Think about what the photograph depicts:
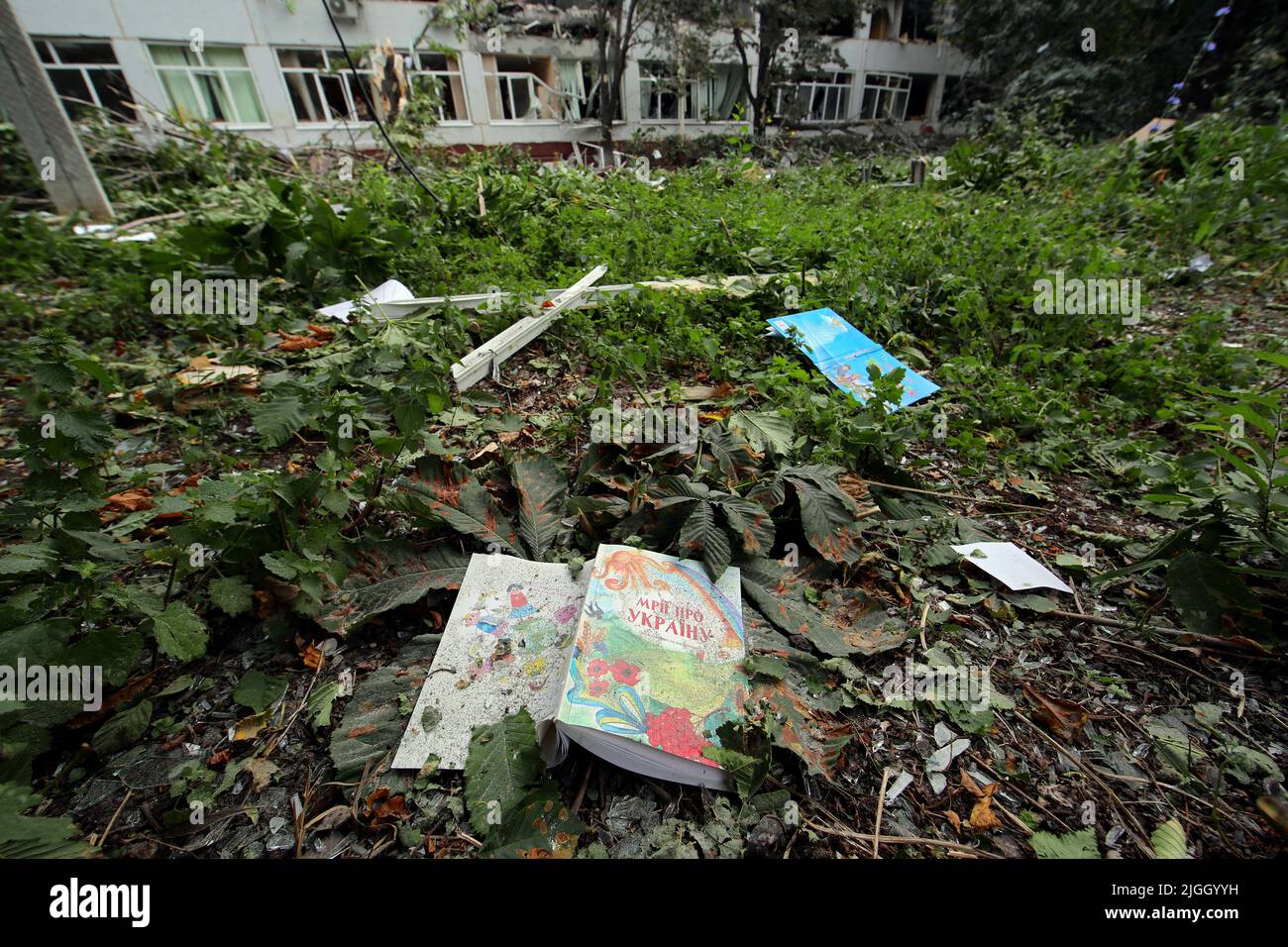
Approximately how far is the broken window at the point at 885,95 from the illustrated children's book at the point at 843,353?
25474 millimetres

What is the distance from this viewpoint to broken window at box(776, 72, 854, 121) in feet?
63.3

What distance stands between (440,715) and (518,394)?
5.81ft

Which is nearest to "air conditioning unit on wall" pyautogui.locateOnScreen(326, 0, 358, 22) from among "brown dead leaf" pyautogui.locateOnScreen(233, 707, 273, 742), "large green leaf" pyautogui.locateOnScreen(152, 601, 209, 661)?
"large green leaf" pyautogui.locateOnScreen(152, 601, 209, 661)

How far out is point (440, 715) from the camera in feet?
4.52

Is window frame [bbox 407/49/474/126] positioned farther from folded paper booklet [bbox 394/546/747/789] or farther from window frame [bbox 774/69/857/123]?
folded paper booklet [bbox 394/546/747/789]

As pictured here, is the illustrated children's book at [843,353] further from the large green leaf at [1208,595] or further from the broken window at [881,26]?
the broken window at [881,26]

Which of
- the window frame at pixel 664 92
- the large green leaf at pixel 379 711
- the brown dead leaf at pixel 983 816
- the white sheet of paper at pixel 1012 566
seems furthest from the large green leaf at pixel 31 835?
the window frame at pixel 664 92

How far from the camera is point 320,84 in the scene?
42.2 feet

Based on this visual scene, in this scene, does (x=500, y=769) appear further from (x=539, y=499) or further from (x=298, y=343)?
(x=298, y=343)

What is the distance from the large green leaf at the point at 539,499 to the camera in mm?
1822

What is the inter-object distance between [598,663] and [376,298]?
2.97m

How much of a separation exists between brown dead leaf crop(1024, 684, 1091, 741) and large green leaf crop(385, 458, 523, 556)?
1.54m
